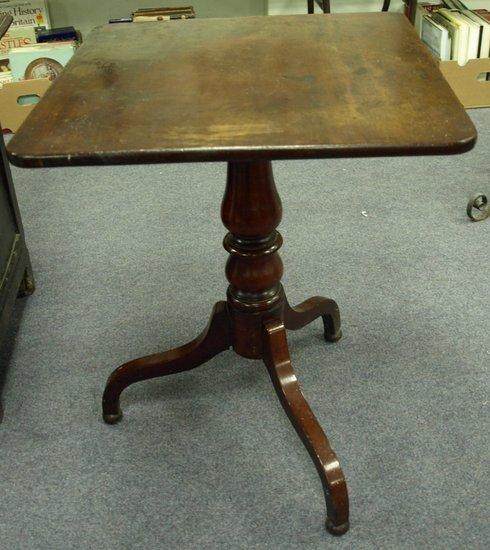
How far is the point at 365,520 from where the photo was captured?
1137 mm

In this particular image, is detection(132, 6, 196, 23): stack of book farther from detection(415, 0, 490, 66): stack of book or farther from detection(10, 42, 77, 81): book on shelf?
detection(415, 0, 490, 66): stack of book

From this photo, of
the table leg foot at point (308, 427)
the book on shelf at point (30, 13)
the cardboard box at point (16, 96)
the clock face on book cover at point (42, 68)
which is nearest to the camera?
the table leg foot at point (308, 427)

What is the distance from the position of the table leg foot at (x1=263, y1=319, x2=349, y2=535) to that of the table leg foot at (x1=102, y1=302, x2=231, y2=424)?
4.0 inches

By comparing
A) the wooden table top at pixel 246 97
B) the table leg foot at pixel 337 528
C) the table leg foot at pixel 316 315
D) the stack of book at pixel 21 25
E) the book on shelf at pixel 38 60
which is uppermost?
the wooden table top at pixel 246 97

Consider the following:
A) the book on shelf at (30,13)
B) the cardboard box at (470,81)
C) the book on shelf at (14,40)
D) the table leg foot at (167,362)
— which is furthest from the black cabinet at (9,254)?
the cardboard box at (470,81)

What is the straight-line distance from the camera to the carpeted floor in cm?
115

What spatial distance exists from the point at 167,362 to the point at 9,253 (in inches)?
19.6

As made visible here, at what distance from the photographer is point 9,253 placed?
1541mm

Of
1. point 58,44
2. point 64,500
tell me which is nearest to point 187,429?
point 64,500

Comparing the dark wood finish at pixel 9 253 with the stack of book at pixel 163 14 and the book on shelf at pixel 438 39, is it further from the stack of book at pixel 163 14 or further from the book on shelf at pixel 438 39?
the book on shelf at pixel 438 39

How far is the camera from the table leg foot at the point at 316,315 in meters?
1.37

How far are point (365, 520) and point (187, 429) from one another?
38cm

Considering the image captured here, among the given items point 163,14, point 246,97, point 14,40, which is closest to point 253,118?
point 246,97

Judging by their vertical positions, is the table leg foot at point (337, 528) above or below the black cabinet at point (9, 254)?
below
